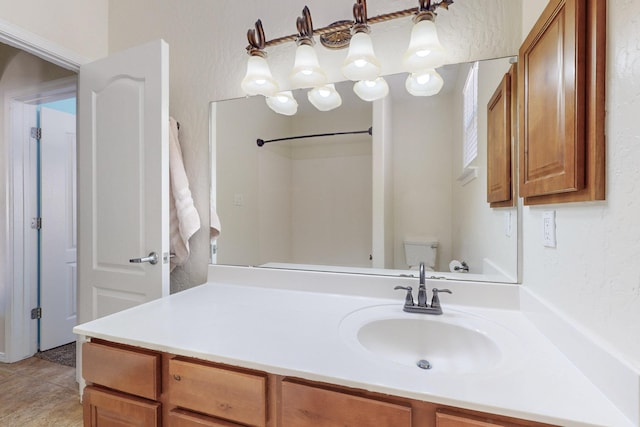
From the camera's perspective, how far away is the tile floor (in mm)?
1626

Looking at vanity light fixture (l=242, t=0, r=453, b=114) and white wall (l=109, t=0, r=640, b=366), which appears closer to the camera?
white wall (l=109, t=0, r=640, b=366)

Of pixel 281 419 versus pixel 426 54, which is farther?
pixel 426 54

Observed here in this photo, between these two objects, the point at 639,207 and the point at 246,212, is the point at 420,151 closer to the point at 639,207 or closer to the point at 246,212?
the point at 639,207

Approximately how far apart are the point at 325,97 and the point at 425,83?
0.43 meters

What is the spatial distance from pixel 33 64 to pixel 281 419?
109 inches

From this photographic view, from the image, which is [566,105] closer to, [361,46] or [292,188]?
[361,46]

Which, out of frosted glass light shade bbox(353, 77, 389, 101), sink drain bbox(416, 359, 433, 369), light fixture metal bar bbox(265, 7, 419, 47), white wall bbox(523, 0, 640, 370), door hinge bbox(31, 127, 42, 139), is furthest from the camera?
door hinge bbox(31, 127, 42, 139)

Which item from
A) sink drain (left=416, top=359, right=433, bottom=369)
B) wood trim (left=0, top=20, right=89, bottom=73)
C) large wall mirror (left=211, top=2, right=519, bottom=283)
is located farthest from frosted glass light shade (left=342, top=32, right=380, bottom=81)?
wood trim (left=0, top=20, right=89, bottom=73)

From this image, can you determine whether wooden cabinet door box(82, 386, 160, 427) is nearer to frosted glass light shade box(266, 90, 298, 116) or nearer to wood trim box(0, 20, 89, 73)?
frosted glass light shade box(266, 90, 298, 116)

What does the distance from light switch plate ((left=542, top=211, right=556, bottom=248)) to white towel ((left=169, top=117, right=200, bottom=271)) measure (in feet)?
4.62

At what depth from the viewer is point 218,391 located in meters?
0.79

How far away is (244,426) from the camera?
78 centimetres

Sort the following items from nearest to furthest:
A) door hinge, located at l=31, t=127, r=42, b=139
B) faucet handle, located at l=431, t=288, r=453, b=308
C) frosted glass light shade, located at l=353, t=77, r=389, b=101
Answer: faucet handle, located at l=431, t=288, r=453, b=308
frosted glass light shade, located at l=353, t=77, r=389, b=101
door hinge, located at l=31, t=127, r=42, b=139

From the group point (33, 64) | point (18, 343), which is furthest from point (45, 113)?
point (18, 343)
